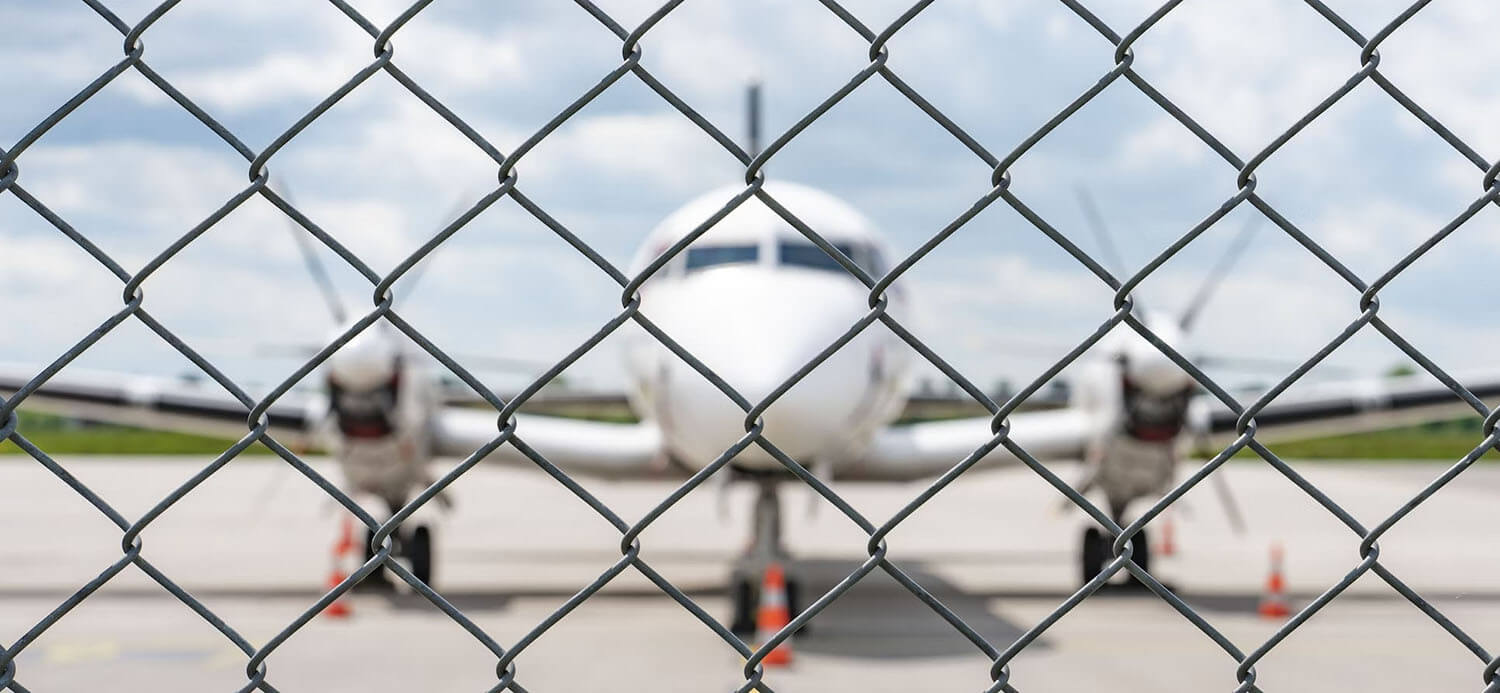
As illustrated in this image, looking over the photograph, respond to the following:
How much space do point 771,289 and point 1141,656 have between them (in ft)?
9.29

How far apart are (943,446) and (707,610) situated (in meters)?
2.36

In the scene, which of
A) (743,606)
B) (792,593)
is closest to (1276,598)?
(792,593)

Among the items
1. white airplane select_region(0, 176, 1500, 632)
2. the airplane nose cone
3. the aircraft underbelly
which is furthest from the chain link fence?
the aircraft underbelly

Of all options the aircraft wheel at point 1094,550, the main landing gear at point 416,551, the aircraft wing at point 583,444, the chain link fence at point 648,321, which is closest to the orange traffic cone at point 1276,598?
the aircraft wheel at point 1094,550

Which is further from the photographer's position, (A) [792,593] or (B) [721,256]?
(B) [721,256]

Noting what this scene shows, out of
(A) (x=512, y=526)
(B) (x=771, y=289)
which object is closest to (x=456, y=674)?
(B) (x=771, y=289)

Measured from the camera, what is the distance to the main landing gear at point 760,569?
7.47 metres

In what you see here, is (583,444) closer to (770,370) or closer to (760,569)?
(760,569)

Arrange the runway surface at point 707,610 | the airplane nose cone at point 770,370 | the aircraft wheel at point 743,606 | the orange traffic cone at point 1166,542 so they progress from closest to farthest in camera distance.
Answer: the airplane nose cone at point 770,370, the runway surface at point 707,610, the aircraft wheel at point 743,606, the orange traffic cone at point 1166,542

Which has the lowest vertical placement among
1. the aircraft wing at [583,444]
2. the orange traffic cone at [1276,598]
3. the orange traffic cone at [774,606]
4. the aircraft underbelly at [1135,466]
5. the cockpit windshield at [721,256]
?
the orange traffic cone at [774,606]

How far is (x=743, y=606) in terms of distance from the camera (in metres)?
7.67

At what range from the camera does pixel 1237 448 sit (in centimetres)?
152

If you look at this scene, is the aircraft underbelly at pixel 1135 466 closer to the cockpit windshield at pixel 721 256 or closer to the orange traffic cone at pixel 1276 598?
the orange traffic cone at pixel 1276 598

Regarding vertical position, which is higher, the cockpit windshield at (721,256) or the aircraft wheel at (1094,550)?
the cockpit windshield at (721,256)
